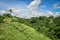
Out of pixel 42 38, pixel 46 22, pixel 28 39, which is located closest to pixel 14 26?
pixel 28 39

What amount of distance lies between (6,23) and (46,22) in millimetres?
24529

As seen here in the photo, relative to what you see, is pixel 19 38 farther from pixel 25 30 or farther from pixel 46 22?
pixel 46 22

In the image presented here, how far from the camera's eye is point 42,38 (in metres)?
14.1

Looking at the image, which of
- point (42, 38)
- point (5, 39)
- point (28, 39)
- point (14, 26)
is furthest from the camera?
point (42, 38)

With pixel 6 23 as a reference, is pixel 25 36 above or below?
below

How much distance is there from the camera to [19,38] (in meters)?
12.0

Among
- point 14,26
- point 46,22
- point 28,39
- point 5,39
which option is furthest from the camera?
point 46,22

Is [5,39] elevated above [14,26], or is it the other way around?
[14,26]

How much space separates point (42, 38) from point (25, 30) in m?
2.02

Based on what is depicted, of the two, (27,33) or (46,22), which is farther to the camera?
(46,22)

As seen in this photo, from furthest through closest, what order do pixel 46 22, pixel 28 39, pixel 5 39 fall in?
pixel 46 22 < pixel 28 39 < pixel 5 39

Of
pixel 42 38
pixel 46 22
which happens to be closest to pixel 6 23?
pixel 42 38

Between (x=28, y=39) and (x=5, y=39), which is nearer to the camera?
(x=5, y=39)

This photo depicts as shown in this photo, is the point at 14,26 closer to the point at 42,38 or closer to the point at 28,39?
the point at 28,39
